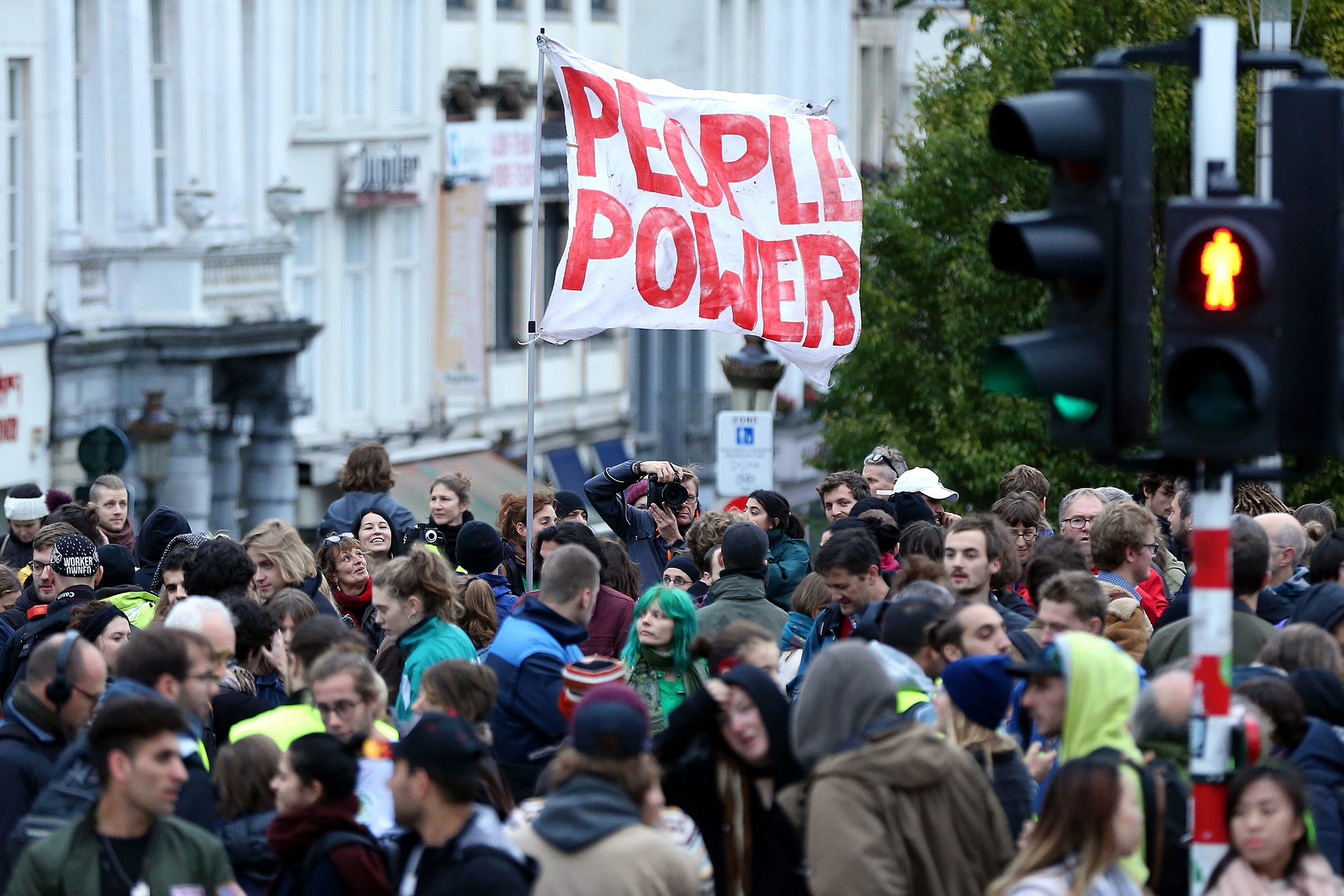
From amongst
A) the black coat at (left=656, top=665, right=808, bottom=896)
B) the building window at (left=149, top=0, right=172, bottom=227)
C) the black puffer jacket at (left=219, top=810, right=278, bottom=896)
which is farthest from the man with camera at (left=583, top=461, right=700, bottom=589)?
the building window at (left=149, top=0, right=172, bottom=227)

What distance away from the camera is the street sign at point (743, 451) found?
64.7 ft

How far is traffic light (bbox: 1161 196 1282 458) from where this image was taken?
5836mm

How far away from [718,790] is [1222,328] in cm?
202

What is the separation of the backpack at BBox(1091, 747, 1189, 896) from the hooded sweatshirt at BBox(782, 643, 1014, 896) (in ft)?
1.56

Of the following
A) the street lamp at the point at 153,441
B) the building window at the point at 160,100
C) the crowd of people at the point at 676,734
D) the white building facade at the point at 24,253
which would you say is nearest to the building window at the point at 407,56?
the building window at the point at 160,100

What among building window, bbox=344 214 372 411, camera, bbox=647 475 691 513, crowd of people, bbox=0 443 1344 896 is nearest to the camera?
crowd of people, bbox=0 443 1344 896

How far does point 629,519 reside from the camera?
525 inches

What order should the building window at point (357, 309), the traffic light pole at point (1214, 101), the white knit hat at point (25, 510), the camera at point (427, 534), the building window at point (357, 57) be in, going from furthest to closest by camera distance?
the building window at point (357, 309), the building window at point (357, 57), the white knit hat at point (25, 510), the camera at point (427, 534), the traffic light pole at point (1214, 101)

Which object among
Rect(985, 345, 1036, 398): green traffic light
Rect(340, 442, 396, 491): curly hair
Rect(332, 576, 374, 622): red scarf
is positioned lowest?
Rect(332, 576, 374, 622): red scarf

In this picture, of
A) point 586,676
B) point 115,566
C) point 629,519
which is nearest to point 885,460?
point 629,519

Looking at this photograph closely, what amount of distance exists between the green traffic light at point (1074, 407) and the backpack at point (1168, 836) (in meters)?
1.24

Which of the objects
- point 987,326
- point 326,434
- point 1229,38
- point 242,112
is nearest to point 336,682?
point 1229,38

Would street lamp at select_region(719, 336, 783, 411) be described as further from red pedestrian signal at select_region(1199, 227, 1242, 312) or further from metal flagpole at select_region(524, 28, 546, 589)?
red pedestrian signal at select_region(1199, 227, 1242, 312)

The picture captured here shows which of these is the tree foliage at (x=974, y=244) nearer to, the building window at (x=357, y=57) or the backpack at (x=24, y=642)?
the building window at (x=357, y=57)
